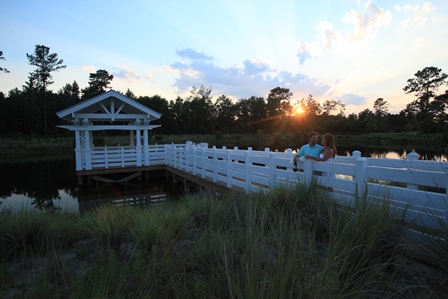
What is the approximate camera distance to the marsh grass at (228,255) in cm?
183

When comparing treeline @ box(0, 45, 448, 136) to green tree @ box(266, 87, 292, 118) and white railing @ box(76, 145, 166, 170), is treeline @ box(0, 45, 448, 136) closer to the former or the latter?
green tree @ box(266, 87, 292, 118)

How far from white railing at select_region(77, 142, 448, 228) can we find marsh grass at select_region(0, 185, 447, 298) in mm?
472

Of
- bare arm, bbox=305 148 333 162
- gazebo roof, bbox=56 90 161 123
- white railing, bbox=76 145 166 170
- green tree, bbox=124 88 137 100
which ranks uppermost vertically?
green tree, bbox=124 88 137 100

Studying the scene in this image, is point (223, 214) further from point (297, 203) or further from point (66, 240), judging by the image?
point (66, 240)

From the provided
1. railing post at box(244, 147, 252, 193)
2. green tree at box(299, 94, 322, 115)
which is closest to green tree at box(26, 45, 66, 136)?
railing post at box(244, 147, 252, 193)

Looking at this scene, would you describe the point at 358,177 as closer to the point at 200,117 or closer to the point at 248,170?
the point at 248,170

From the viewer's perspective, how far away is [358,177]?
13.7 ft

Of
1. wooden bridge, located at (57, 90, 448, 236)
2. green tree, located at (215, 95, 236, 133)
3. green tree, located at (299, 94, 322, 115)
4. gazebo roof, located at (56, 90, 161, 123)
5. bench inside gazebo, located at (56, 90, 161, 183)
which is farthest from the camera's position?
green tree, located at (299, 94, 322, 115)

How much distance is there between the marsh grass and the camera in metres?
1.83

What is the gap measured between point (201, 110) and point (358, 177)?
200 ft

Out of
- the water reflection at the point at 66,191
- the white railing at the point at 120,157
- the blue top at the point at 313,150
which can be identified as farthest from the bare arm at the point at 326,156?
the white railing at the point at 120,157

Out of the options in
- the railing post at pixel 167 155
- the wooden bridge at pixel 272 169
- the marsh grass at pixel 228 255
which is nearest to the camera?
the marsh grass at pixel 228 255

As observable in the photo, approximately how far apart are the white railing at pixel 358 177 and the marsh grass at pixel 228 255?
1.55ft

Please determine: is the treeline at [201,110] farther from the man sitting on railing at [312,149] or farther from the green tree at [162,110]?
the man sitting on railing at [312,149]
